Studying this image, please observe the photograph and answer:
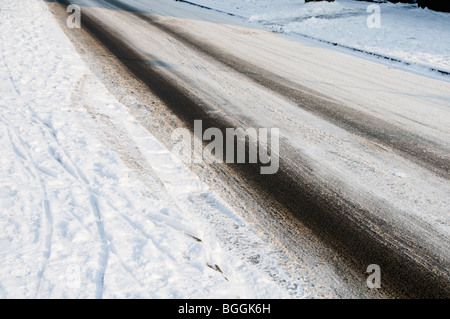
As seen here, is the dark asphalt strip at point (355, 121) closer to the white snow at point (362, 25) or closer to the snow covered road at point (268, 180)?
the snow covered road at point (268, 180)

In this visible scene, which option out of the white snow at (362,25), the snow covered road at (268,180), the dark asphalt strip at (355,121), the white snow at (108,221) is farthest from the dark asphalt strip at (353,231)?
the white snow at (362,25)

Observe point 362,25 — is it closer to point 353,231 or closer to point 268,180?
point 268,180

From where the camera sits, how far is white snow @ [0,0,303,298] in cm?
234

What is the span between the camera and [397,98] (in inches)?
241

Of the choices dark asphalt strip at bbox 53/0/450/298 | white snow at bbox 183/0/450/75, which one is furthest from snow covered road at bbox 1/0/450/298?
white snow at bbox 183/0/450/75

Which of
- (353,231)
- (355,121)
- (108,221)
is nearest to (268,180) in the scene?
(353,231)

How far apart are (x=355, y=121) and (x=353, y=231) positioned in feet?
8.30

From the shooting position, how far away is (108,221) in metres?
2.83

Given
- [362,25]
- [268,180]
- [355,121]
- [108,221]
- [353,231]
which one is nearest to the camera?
[108,221]

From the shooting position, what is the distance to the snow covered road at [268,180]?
2.49 meters

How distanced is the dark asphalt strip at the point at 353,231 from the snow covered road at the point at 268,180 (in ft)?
0.04

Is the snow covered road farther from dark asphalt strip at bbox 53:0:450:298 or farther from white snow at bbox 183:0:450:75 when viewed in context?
white snow at bbox 183:0:450:75

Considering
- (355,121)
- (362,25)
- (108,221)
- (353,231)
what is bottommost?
(353,231)
